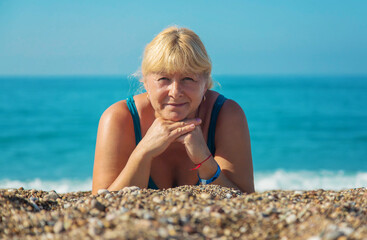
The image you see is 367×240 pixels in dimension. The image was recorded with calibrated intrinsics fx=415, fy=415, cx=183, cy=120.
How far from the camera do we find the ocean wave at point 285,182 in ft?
39.0

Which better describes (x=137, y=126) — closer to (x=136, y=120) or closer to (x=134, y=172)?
(x=136, y=120)

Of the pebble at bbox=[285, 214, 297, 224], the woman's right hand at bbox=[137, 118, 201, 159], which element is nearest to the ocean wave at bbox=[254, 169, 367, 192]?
the woman's right hand at bbox=[137, 118, 201, 159]

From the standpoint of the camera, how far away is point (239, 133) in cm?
437

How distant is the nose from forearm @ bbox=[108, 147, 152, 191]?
629 mm

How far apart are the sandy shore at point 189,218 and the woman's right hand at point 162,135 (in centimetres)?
69

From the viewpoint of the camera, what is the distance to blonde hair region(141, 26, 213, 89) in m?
3.84

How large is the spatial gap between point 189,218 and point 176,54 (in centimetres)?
183

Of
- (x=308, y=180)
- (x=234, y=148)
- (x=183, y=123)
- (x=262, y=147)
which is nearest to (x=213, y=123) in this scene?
(x=234, y=148)

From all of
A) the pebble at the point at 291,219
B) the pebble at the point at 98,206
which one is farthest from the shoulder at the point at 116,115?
the pebble at the point at 291,219

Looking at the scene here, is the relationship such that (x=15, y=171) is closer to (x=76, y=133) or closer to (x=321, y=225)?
(x=76, y=133)

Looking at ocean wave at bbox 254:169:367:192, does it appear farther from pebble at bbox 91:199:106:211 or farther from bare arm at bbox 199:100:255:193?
pebble at bbox 91:199:106:211

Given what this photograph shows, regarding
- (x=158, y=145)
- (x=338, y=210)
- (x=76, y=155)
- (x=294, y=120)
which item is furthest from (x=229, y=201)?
(x=294, y=120)

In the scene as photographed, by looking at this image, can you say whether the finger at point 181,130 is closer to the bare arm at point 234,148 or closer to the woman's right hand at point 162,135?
the woman's right hand at point 162,135

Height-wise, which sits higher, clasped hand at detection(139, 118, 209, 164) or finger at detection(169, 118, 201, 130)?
finger at detection(169, 118, 201, 130)
